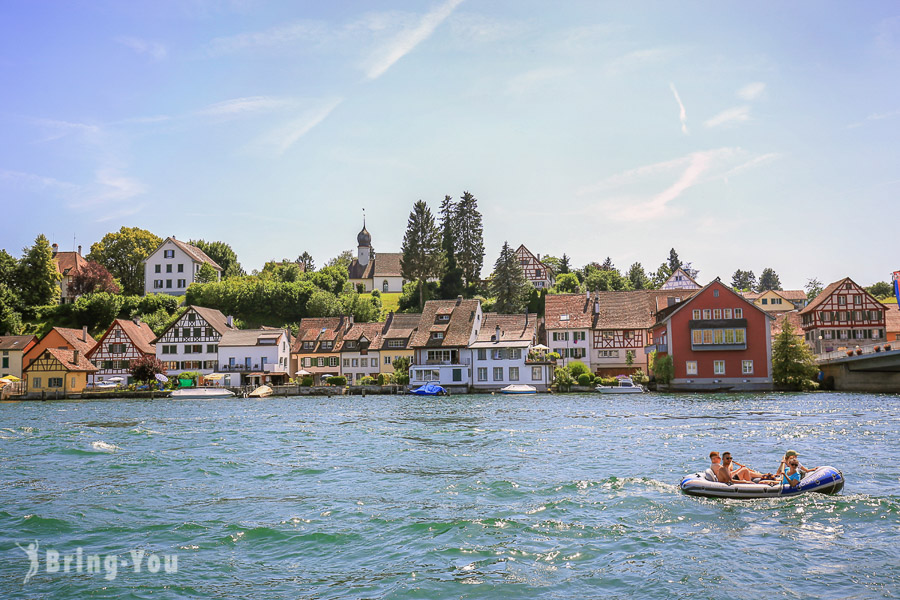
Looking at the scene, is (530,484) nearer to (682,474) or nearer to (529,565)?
(682,474)

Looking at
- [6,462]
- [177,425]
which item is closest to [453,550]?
[6,462]

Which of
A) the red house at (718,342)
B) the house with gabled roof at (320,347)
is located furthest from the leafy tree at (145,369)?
the red house at (718,342)

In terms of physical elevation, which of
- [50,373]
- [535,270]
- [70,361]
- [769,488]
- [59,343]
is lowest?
[769,488]

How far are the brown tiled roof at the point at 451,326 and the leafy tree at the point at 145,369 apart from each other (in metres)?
29.7

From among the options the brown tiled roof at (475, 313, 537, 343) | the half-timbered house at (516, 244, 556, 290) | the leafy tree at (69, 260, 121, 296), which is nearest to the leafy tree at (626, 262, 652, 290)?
the half-timbered house at (516, 244, 556, 290)

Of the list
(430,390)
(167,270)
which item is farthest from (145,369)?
(430,390)

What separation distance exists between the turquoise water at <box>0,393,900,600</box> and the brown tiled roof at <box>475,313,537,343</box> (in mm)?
45900

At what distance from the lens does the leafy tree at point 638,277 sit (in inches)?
5249

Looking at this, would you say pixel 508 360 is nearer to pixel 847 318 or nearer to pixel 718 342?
pixel 718 342

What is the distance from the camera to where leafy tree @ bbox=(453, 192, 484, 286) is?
4323 inches

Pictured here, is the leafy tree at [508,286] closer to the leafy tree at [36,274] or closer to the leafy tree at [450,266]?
the leafy tree at [450,266]

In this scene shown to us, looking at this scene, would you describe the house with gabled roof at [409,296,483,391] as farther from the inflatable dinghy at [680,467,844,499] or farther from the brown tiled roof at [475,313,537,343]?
the inflatable dinghy at [680,467,844,499]

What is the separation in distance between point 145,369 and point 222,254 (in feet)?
161

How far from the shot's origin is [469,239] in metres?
110
